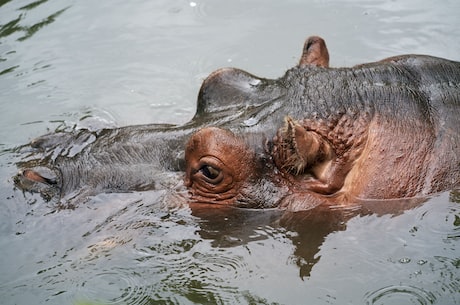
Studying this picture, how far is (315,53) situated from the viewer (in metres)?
5.54

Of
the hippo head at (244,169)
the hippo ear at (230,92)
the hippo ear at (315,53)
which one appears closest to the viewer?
the hippo head at (244,169)

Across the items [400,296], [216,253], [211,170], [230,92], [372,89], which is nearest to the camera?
[400,296]

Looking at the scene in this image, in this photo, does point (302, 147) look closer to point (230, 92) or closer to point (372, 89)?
point (372, 89)

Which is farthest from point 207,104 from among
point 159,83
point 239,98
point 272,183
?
point 159,83

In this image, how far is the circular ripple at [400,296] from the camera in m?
4.19

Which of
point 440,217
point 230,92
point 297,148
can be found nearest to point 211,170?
point 297,148

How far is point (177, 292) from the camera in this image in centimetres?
443

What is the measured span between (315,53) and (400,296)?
2.22m

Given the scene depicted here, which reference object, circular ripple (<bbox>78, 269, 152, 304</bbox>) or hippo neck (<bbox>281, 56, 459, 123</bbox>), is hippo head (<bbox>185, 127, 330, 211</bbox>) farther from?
circular ripple (<bbox>78, 269, 152, 304</bbox>)

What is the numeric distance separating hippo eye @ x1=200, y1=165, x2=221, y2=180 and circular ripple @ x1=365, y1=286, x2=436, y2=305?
1246 millimetres

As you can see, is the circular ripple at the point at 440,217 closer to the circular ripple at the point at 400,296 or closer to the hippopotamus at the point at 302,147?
the hippopotamus at the point at 302,147

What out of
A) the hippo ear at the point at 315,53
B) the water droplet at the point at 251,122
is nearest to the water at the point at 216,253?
the water droplet at the point at 251,122

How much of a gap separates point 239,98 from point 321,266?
1389 millimetres

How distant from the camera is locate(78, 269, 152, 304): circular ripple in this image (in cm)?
441
